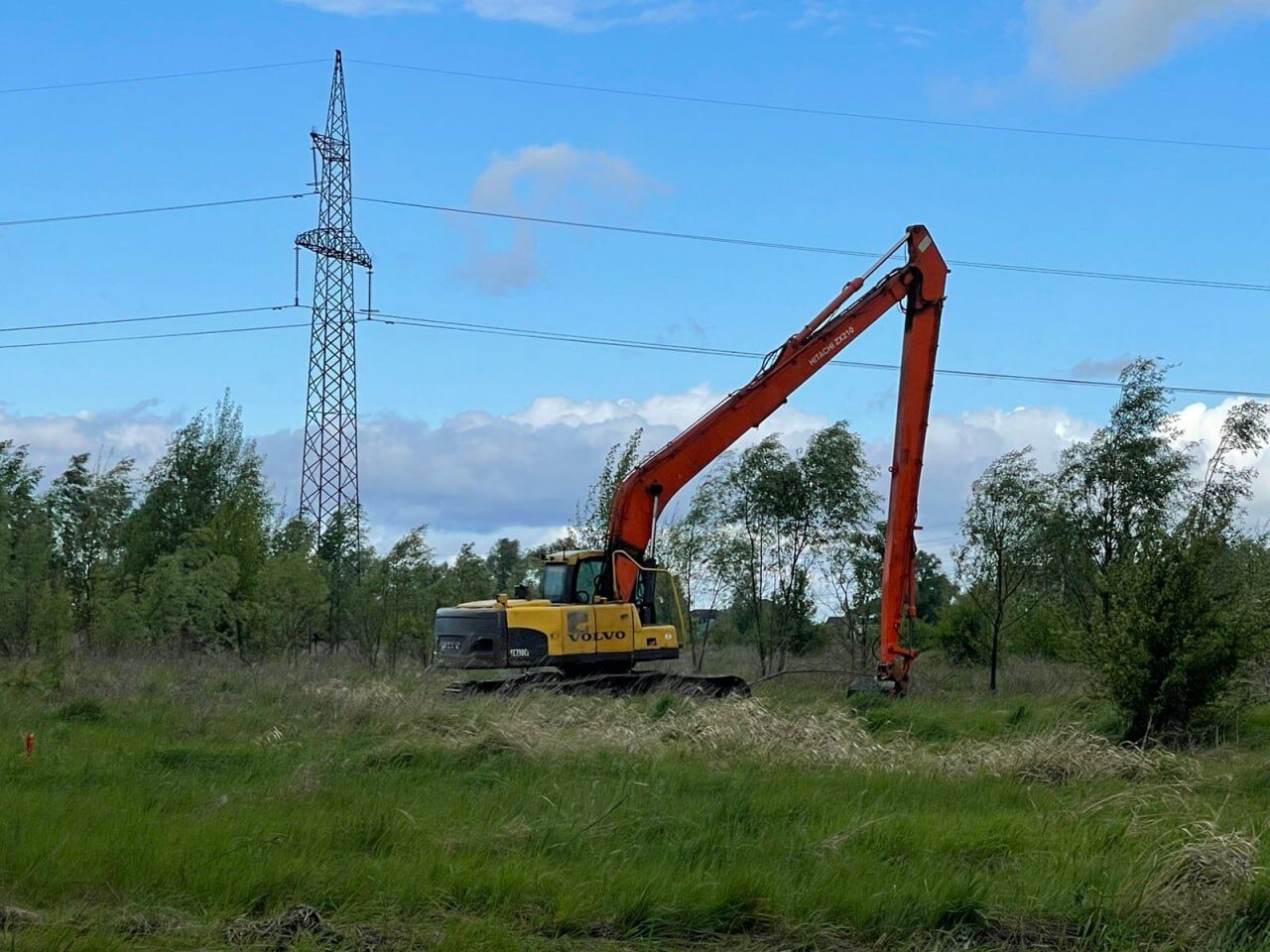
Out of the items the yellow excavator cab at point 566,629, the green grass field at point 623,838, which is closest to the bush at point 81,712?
the green grass field at point 623,838

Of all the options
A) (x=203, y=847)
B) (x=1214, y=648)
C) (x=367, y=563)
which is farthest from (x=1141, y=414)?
(x=367, y=563)

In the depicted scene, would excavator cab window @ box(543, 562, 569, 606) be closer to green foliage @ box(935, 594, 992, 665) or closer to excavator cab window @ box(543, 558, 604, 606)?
excavator cab window @ box(543, 558, 604, 606)

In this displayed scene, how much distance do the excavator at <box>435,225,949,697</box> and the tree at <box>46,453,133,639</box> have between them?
1957 cm

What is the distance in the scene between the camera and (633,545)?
22859 millimetres

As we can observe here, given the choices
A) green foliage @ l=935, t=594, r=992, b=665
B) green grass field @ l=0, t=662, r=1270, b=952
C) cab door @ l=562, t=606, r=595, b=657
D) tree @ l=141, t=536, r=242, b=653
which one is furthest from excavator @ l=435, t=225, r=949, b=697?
tree @ l=141, t=536, r=242, b=653

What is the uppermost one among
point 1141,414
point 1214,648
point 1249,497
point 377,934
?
point 1141,414

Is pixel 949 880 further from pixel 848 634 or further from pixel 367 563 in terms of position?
pixel 367 563

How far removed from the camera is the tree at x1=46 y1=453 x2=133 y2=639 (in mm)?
38031

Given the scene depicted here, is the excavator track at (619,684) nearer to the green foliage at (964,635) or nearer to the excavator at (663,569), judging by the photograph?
the excavator at (663,569)

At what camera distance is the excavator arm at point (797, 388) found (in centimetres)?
2261

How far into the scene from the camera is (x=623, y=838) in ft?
32.7

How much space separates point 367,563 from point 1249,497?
23963 millimetres

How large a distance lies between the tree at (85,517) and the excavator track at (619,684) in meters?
19.5

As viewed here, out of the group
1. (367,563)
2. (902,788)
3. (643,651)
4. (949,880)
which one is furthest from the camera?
(367,563)
